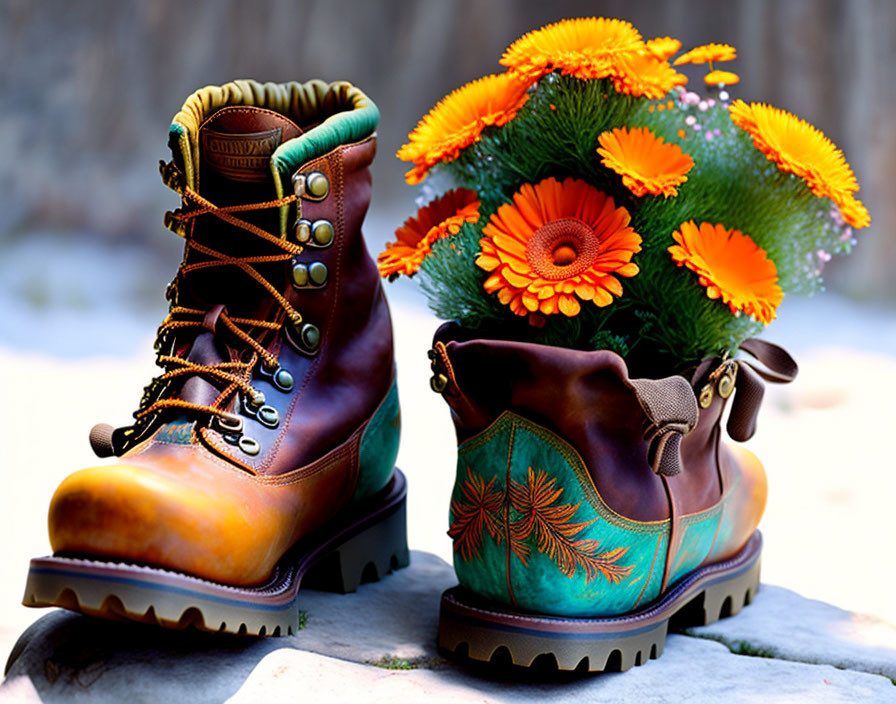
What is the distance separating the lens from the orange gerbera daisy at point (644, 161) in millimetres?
1104

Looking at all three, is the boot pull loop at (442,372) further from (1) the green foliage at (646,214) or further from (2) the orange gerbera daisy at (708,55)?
(2) the orange gerbera daisy at (708,55)

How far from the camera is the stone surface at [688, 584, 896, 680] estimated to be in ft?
4.08

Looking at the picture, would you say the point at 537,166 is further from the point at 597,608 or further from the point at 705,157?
the point at 597,608

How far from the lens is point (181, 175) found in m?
1.21

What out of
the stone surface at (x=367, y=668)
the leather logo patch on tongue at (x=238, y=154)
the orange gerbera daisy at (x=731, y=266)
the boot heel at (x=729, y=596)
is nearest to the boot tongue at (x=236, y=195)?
the leather logo patch on tongue at (x=238, y=154)

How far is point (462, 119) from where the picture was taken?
4.09 ft

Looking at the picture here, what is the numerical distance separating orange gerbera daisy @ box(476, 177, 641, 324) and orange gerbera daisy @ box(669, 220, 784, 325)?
0.06 m

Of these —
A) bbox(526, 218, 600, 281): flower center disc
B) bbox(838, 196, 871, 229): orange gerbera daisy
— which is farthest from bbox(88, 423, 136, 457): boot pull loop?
bbox(838, 196, 871, 229): orange gerbera daisy

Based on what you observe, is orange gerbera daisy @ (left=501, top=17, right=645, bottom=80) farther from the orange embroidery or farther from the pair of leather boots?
the orange embroidery

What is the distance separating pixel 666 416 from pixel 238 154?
20.7 inches

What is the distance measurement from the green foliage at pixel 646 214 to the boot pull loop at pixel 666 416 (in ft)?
0.24

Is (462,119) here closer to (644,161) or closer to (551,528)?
(644,161)

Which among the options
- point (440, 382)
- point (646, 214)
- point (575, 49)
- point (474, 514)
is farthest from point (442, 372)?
point (575, 49)

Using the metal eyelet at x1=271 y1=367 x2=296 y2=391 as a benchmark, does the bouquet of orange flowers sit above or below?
above
